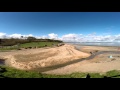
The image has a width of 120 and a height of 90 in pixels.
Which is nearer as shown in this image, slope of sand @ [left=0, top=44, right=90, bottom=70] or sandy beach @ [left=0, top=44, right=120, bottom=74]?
sandy beach @ [left=0, top=44, right=120, bottom=74]

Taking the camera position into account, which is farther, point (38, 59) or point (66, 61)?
point (38, 59)

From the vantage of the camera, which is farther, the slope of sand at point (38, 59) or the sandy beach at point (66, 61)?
the slope of sand at point (38, 59)

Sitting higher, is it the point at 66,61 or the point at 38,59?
the point at 38,59
